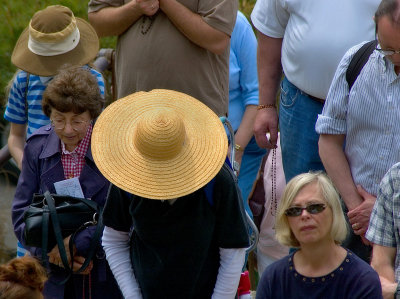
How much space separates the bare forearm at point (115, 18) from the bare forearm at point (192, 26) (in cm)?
15

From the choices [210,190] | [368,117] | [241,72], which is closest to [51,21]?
[241,72]

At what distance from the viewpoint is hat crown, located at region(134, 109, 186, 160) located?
12.4ft

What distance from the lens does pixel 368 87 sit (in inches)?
169

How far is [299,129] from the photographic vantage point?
4.77m

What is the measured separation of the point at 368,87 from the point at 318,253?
0.93m

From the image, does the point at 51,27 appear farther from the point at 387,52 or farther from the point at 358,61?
the point at 387,52

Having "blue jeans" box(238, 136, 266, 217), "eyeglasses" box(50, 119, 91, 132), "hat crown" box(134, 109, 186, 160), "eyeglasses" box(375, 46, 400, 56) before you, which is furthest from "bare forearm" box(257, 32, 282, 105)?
"hat crown" box(134, 109, 186, 160)

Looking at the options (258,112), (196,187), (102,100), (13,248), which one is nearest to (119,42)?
(102,100)

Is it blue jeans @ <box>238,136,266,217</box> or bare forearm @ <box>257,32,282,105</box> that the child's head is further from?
blue jeans @ <box>238,136,266,217</box>

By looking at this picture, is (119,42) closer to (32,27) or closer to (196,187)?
(32,27)

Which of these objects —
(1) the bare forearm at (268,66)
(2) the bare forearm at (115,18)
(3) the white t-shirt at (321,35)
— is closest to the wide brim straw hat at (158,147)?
(3) the white t-shirt at (321,35)

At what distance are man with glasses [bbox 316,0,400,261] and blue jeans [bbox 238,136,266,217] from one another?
1142 millimetres

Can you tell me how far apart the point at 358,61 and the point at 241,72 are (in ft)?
4.59

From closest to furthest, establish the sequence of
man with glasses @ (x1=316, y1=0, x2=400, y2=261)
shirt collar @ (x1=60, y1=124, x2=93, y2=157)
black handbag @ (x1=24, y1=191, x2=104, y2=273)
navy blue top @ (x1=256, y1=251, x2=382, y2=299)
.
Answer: navy blue top @ (x1=256, y1=251, x2=382, y2=299) < man with glasses @ (x1=316, y1=0, x2=400, y2=261) < black handbag @ (x1=24, y1=191, x2=104, y2=273) < shirt collar @ (x1=60, y1=124, x2=93, y2=157)
